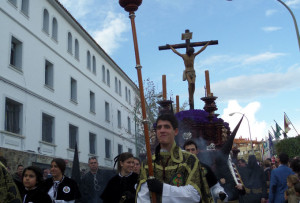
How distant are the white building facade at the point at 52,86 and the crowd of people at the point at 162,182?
9346 mm

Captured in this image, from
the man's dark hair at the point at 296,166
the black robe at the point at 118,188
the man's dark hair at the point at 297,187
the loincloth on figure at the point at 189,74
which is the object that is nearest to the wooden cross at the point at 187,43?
the loincloth on figure at the point at 189,74

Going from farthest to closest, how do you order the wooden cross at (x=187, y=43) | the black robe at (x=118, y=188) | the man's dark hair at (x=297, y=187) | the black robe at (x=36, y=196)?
the wooden cross at (x=187, y=43) → the man's dark hair at (x=297, y=187) → the black robe at (x=118, y=188) → the black robe at (x=36, y=196)

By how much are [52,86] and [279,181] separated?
16.3m

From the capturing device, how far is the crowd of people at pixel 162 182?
3.07 metres

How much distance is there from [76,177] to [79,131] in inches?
643

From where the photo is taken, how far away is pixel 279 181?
22.5 feet

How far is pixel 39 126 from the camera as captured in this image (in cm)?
1809

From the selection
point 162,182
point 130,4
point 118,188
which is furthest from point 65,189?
point 130,4

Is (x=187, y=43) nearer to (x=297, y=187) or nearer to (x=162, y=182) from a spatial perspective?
(x=297, y=187)

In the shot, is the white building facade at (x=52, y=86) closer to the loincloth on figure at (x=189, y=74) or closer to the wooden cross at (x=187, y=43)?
the wooden cross at (x=187, y=43)

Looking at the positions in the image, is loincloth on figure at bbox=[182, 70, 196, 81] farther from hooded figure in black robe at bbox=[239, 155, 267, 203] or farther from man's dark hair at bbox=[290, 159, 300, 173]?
man's dark hair at bbox=[290, 159, 300, 173]

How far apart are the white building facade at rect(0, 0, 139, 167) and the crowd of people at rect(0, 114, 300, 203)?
935 cm

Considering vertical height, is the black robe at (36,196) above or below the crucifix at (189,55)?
below

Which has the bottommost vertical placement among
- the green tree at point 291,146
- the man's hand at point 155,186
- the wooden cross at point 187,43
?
the man's hand at point 155,186
